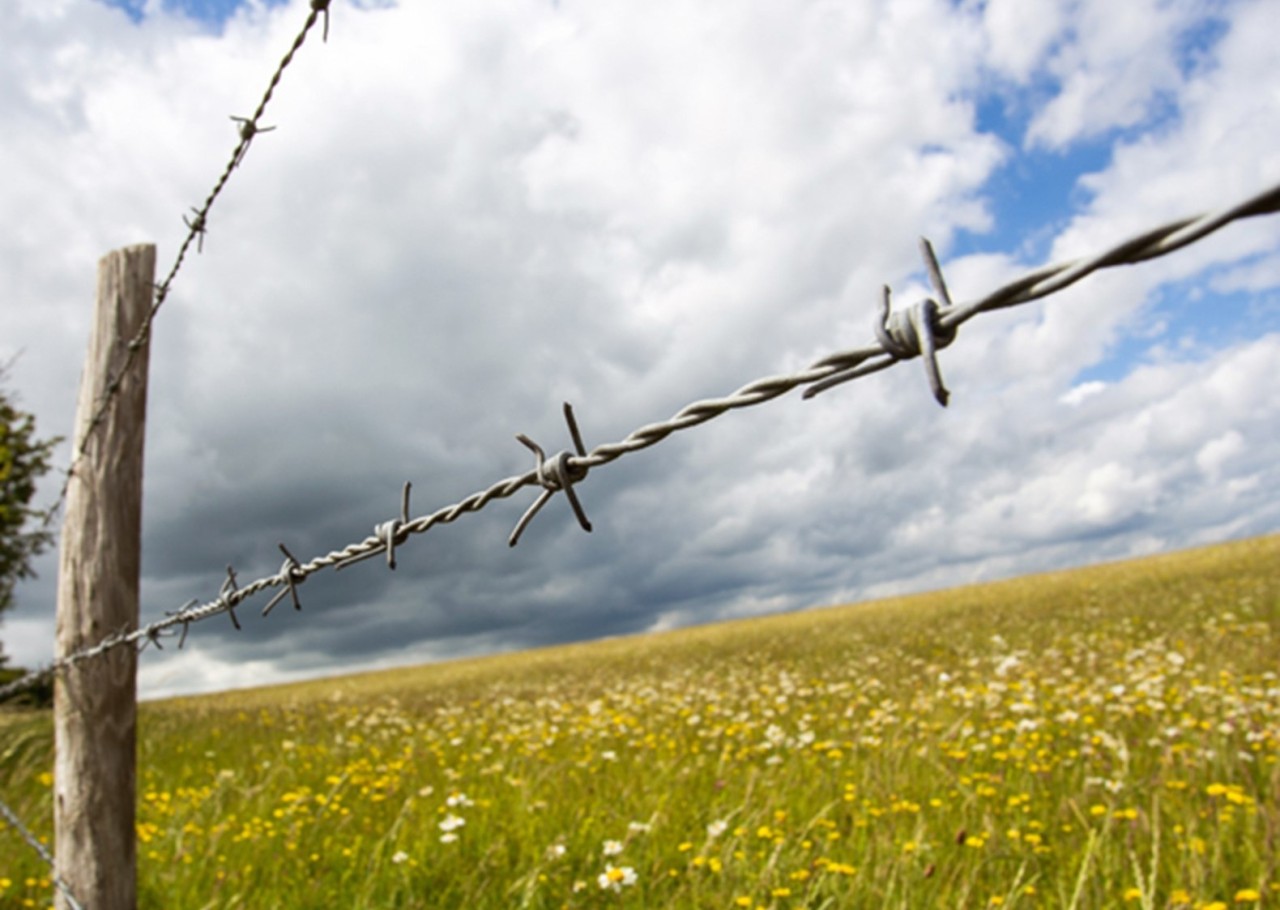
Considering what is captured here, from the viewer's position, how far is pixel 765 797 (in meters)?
4.29

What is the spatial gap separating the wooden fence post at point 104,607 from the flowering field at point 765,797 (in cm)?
73

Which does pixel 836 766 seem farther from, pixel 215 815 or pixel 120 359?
pixel 120 359

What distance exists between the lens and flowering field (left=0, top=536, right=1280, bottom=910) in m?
3.10

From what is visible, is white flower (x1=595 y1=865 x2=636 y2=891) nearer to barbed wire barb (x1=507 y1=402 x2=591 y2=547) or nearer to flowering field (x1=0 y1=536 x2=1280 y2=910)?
flowering field (x1=0 y1=536 x2=1280 y2=910)

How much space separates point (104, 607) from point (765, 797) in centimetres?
280

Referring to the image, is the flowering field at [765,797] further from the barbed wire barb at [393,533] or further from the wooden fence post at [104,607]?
the barbed wire barb at [393,533]

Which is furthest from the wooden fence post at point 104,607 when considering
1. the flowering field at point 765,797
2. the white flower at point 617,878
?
the white flower at point 617,878

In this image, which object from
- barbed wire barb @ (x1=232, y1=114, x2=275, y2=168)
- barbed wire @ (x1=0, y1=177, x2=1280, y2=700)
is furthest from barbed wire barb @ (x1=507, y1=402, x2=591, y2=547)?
barbed wire barb @ (x1=232, y1=114, x2=275, y2=168)

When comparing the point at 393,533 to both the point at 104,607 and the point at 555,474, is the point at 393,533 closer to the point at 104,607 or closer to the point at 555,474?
the point at 555,474

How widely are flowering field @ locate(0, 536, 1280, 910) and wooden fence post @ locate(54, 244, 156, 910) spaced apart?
0.73m

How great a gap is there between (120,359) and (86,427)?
0.26m

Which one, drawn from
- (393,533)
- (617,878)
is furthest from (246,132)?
A: (617,878)

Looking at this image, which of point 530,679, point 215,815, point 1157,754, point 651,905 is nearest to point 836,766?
point 1157,754

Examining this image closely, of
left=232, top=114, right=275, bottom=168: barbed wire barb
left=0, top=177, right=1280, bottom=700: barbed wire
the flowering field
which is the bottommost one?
the flowering field
